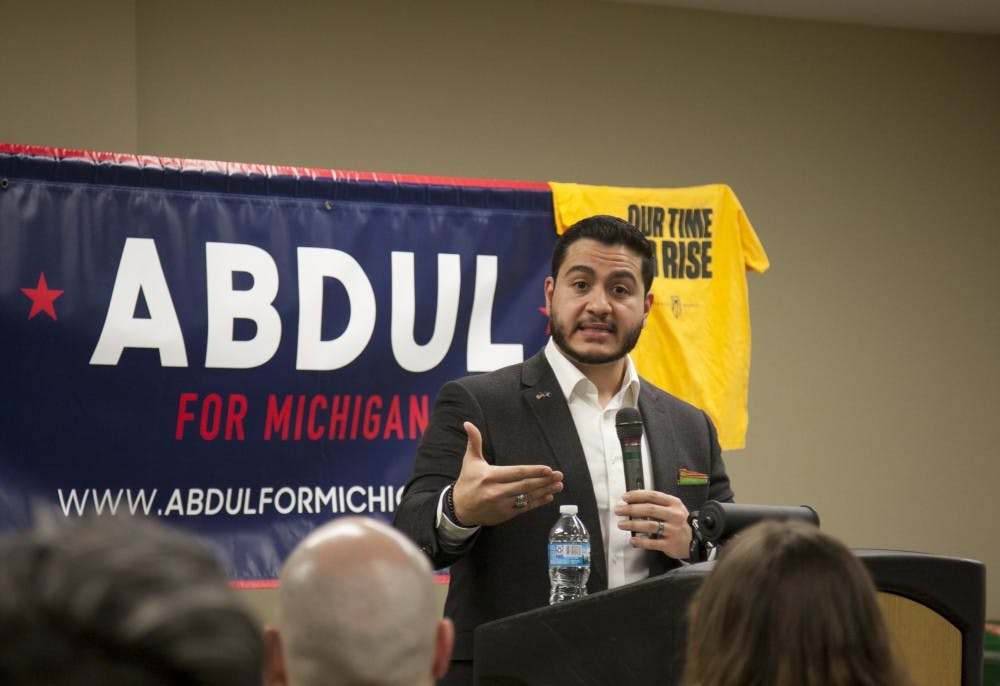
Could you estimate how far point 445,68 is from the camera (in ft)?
18.3

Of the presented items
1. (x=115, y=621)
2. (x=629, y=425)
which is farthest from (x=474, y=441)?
(x=115, y=621)

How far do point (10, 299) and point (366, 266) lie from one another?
1089 millimetres

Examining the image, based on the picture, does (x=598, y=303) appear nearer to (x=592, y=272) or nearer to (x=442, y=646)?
(x=592, y=272)

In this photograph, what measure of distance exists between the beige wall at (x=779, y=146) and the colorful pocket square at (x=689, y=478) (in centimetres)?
320

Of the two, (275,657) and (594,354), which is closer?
(275,657)

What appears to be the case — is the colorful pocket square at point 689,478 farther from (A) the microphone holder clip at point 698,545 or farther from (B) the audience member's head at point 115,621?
(B) the audience member's head at point 115,621

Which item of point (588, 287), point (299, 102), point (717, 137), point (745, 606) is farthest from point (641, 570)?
point (717, 137)

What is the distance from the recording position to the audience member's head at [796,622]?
46.5 inches

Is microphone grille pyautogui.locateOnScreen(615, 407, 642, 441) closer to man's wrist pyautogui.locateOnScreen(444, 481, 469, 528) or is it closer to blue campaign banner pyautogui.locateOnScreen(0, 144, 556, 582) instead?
man's wrist pyautogui.locateOnScreen(444, 481, 469, 528)

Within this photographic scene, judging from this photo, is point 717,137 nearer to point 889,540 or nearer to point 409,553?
point 889,540

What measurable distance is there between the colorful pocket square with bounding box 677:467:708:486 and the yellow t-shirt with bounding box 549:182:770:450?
1.69m

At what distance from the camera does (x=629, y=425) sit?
7.25 ft

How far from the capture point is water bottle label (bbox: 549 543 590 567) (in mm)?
2303

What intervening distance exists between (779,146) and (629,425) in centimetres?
426
